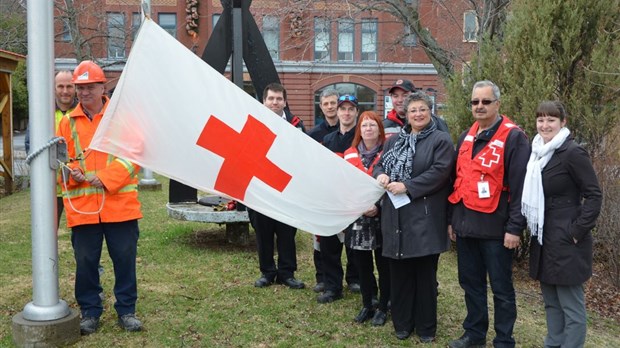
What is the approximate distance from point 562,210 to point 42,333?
12.1ft

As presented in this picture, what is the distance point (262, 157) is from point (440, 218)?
1385mm

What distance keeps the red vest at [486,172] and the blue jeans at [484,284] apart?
28 cm

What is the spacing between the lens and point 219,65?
283 inches

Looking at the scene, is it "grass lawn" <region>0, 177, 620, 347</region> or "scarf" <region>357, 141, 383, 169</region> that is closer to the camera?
"grass lawn" <region>0, 177, 620, 347</region>

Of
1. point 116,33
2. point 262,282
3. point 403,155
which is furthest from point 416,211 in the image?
point 116,33

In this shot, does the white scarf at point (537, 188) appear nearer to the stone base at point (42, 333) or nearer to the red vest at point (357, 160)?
the red vest at point (357, 160)

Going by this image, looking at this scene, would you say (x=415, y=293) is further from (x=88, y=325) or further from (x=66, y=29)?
(x=66, y=29)

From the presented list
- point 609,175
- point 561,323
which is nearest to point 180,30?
point 609,175

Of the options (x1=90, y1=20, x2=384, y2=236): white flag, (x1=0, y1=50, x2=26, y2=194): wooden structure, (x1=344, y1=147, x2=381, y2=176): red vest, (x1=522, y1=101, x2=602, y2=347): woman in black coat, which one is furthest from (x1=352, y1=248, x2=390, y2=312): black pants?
(x1=0, y1=50, x2=26, y2=194): wooden structure

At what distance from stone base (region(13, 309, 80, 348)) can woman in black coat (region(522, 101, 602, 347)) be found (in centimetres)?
335

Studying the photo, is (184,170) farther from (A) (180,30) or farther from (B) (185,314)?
(A) (180,30)

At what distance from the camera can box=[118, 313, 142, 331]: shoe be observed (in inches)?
177

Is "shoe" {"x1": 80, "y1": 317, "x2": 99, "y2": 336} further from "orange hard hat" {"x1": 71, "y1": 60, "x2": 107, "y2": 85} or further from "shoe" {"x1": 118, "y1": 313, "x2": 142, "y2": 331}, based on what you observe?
"orange hard hat" {"x1": 71, "y1": 60, "x2": 107, "y2": 85}

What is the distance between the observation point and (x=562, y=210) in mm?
3896
